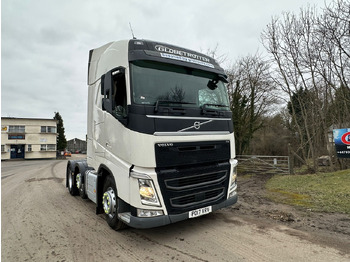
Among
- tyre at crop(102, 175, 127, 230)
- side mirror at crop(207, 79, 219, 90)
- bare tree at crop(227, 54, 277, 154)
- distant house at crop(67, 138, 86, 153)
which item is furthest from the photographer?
distant house at crop(67, 138, 86, 153)

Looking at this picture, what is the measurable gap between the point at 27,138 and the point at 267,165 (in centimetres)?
4014

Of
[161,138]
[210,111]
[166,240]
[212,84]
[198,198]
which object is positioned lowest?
[166,240]

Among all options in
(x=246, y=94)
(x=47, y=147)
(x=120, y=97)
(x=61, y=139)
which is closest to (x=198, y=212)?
(x=120, y=97)

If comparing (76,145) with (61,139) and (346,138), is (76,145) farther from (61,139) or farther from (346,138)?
(346,138)

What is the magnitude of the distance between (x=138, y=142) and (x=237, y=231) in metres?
2.47

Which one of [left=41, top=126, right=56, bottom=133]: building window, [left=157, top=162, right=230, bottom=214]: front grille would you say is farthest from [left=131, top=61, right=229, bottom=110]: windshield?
[left=41, top=126, right=56, bottom=133]: building window

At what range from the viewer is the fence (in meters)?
11.2

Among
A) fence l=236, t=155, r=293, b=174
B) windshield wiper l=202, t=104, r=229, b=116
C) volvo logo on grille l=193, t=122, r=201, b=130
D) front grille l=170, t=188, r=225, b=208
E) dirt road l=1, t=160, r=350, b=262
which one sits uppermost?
windshield wiper l=202, t=104, r=229, b=116

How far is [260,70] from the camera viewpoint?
53.5ft

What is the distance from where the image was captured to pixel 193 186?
365cm

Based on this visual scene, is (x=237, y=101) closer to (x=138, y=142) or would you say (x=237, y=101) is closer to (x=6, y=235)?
(x=138, y=142)

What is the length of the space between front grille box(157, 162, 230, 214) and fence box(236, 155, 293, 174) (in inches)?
325

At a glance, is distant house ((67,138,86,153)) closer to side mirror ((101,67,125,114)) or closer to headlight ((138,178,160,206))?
side mirror ((101,67,125,114))

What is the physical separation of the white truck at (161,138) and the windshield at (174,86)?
0.05ft
